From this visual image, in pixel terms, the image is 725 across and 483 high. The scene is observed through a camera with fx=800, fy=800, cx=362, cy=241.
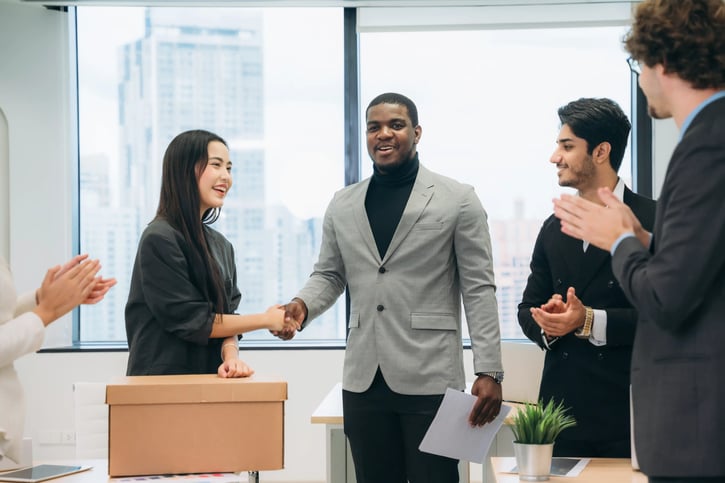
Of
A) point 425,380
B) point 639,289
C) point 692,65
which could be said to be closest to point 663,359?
point 639,289

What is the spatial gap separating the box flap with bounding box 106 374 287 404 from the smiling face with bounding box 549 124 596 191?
110 cm

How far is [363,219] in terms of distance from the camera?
8.20 ft

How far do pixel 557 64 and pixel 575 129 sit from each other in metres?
2.65

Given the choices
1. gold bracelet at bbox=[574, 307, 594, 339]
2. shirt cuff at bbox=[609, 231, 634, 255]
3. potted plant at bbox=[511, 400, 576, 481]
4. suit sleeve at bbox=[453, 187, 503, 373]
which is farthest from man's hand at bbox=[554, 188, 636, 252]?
suit sleeve at bbox=[453, 187, 503, 373]

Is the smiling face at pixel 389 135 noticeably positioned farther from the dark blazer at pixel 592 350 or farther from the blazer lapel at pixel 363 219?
the dark blazer at pixel 592 350

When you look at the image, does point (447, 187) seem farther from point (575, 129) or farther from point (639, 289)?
point (639, 289)

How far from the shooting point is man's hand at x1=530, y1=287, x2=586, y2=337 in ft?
7.18

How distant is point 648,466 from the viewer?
1389mm

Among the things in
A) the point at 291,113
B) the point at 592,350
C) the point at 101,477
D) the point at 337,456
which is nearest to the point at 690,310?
the point at 592,350

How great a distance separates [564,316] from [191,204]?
1.27 meters

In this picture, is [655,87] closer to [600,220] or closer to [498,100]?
[600,220]

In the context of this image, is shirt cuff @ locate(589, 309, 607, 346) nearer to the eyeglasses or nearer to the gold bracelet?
the gold bracelet

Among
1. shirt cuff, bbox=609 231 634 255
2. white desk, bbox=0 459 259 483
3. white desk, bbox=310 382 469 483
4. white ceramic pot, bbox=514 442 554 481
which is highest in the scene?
shirt cuff, bbox=609 231 634 255

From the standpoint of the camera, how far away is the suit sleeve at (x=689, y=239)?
1312 mm
